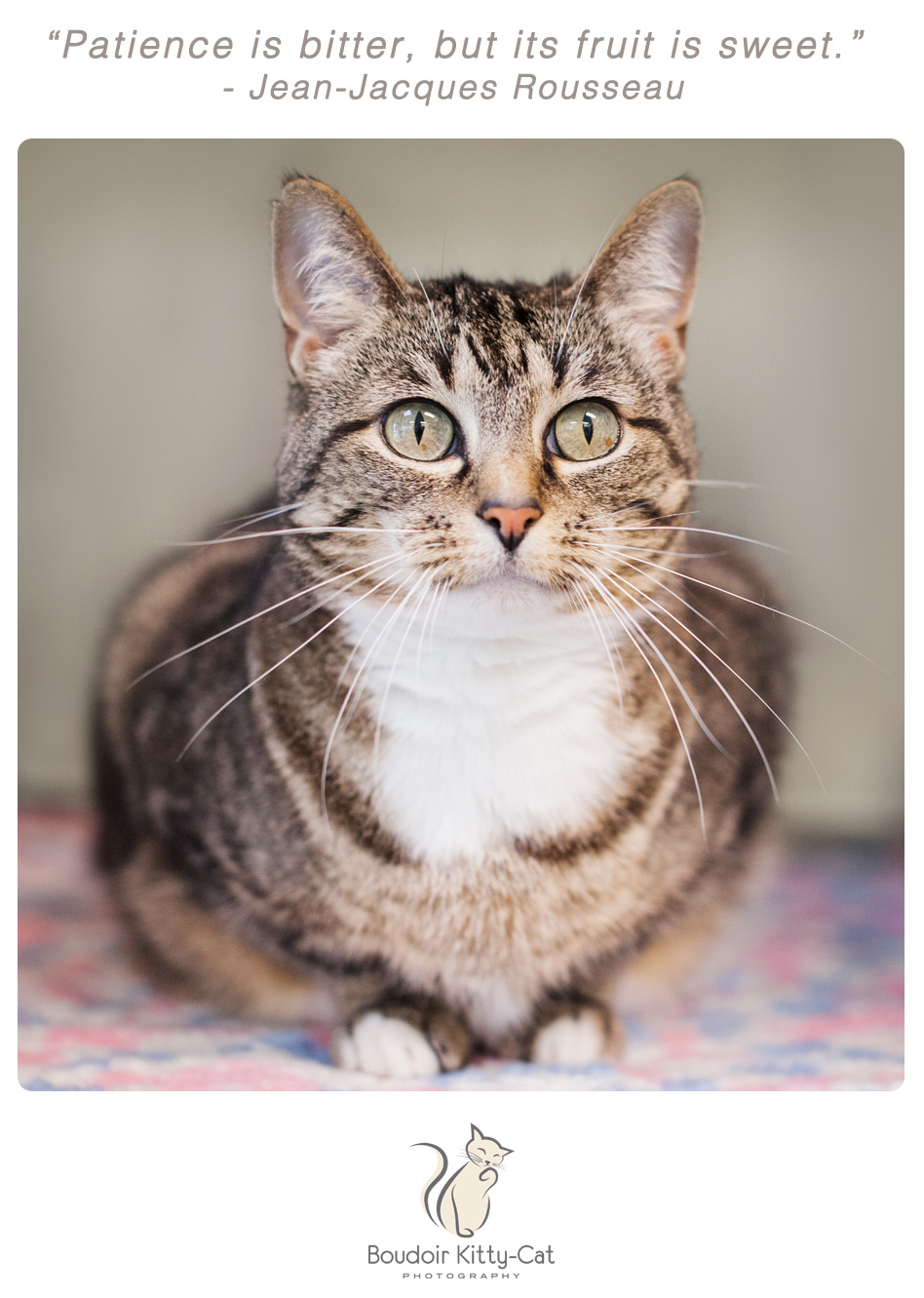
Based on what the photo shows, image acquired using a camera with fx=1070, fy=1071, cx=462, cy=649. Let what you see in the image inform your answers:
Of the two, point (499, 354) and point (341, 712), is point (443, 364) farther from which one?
point (341, 712)

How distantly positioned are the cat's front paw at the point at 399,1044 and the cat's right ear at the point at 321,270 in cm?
63

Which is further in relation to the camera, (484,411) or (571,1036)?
(571,1036)

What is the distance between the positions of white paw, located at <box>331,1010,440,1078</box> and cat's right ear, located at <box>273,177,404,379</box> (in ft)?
2.10

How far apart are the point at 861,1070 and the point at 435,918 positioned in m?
0.45

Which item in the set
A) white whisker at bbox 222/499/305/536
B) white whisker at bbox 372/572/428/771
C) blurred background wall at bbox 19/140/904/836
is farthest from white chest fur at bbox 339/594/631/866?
blurred background wall at bbox 19/140/904/836

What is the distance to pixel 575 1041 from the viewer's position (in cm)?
107

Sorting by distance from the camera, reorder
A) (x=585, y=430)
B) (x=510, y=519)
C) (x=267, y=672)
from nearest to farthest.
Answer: (x=510, y=519), (x=585, y=430), (x=267, y=672)

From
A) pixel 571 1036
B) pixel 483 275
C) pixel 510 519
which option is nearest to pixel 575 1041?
pixel 571 1036

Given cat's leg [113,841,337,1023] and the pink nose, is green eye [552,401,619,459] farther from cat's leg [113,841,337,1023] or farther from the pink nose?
cat's leg [113,841,337,1023]

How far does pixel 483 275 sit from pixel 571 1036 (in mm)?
771

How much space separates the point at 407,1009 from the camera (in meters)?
1.07

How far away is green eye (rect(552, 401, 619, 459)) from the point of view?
3.22 ft
